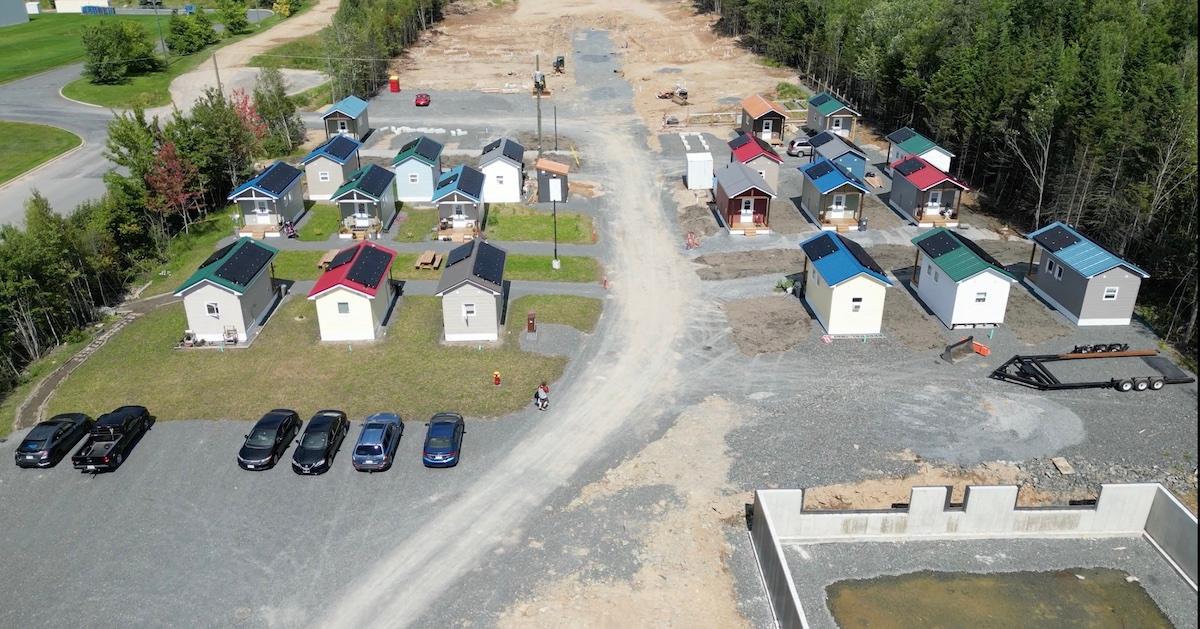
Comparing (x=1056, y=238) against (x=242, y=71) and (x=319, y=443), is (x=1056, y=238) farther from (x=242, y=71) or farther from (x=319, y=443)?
(x=242, y=71)

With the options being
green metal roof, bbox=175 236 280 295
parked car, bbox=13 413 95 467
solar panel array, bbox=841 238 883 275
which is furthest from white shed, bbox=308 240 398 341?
solar panel array, bbox=841 238 883 275

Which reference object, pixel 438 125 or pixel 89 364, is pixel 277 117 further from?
pixel 89 364

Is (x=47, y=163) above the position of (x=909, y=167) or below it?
below

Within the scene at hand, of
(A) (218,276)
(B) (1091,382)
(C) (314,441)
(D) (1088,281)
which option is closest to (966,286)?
(D) (1088,281)

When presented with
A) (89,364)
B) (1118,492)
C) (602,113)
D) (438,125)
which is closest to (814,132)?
(602,113)

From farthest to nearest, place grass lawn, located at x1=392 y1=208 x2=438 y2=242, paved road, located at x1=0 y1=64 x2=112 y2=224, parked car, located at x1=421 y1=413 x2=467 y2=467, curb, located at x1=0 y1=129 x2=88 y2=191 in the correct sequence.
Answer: curb, located at x1=0 y1=129 x2=88 y2=191 < paved road, located at x1=0 y1=64 x2=112 y2=224 < grass lawn, located at x1=392 y1=208 x2=438 y2=242 < parked car, located at x1=421 y1=413 x2=467 y2=467

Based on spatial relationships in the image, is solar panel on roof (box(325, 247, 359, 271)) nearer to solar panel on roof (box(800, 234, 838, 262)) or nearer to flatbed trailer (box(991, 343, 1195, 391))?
solar panel on roof (box(800, 234, 838, 262))
